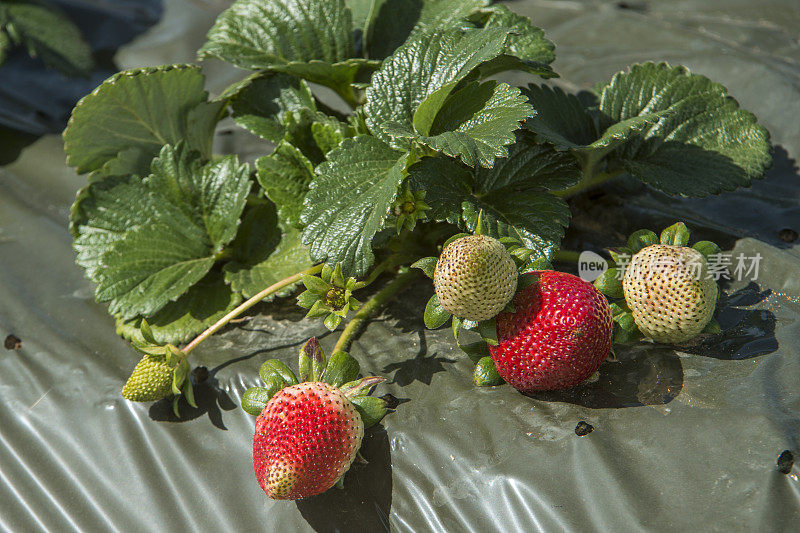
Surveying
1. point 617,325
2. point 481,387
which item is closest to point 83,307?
point 481,387

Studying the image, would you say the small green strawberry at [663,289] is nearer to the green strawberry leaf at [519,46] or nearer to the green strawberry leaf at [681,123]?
the green strawberry leaf at [681,123]

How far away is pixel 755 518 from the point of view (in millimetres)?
930

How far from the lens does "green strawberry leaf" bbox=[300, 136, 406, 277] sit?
3.85ft

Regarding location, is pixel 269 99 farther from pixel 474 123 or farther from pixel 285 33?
pixel 474 123

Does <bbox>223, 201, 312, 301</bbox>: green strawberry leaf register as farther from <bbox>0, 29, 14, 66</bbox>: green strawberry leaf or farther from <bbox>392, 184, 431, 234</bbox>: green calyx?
<bbox>0, 29, 14, 66</bbox>: green strawberry leaf

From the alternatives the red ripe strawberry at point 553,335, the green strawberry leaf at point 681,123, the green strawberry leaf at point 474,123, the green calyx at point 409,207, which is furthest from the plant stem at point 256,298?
the green strawberry leaf at point 681,123

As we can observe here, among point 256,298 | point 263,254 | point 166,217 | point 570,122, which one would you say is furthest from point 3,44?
point 570,122

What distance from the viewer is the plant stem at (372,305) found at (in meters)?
1.31

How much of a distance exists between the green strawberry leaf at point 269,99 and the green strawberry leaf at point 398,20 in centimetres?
21

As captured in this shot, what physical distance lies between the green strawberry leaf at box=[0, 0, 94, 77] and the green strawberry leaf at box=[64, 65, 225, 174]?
91cm

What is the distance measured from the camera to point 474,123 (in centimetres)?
125

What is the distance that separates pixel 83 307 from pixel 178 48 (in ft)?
4.06

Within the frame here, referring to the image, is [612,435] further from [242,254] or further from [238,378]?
[242,254]

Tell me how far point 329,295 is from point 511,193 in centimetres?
41
